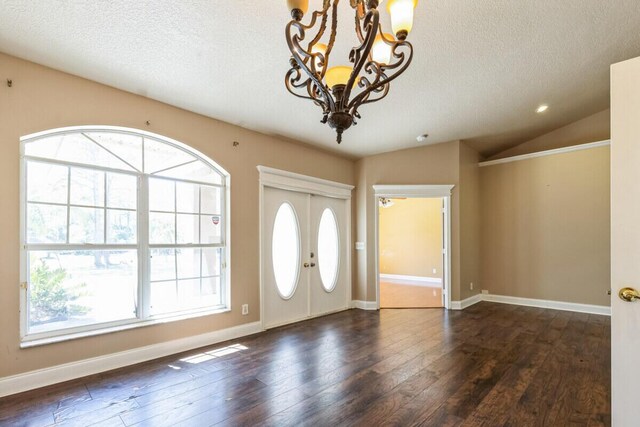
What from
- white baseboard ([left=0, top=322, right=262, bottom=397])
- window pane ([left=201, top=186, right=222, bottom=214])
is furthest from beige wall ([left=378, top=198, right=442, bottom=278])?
window pane ([left=201, top=186, right=222, bottom=214])

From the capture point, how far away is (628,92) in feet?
5.34

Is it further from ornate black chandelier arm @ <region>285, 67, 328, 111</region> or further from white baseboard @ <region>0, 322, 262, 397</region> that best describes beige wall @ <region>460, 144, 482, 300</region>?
ornate black chandelier arm @ <region>285, 67, 328, 111</region>

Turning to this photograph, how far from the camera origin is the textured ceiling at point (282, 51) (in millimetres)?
2270

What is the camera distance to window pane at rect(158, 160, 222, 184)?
12.1ft

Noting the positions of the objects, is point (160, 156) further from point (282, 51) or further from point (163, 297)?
point (282, 51)

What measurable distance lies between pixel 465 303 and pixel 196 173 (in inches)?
196

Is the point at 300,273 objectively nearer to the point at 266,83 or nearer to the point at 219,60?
the point at 266,83

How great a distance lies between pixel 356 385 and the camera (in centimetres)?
275

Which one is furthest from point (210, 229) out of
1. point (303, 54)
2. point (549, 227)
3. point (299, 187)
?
point (549, 227)

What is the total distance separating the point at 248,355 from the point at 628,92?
12.1ft

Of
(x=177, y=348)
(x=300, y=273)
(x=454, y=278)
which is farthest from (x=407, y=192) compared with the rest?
(x=177, y=348)

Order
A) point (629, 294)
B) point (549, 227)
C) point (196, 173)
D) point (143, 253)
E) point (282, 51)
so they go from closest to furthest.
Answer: point (629, 294)
point (282, 51)
point (143, 253)
point (196, 173)
point (549, 227)

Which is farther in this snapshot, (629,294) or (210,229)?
(210,229)

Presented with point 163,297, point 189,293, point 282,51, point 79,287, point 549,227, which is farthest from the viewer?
point 549,227
